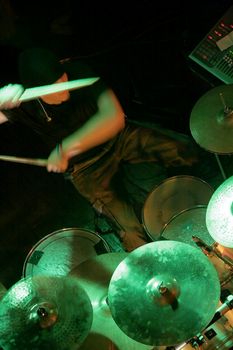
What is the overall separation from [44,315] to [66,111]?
172 cm

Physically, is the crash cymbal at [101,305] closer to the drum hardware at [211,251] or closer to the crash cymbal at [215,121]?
the drum hardware at [211,251]

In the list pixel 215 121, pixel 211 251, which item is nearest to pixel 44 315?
pixel 211 251

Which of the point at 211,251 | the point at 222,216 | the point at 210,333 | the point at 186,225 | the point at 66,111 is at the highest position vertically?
the point at 66,111

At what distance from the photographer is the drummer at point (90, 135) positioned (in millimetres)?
2977

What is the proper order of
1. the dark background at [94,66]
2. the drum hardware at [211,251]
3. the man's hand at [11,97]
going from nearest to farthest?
the drum hardware at [211,251], the man's hand at [11,97], the dark background at [94,66]

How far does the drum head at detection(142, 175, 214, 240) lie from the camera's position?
10.6 ft

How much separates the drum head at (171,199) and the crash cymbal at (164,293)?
868mm

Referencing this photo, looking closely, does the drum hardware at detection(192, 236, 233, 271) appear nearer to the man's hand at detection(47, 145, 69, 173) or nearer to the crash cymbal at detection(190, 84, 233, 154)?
the crash cymbal at detection(190, 84, 233, 154)

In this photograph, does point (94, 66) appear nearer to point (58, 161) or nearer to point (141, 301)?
point (58, 161)

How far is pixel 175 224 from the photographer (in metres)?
3.07

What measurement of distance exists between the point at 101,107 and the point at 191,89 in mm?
1355

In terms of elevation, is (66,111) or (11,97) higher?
(11,97)

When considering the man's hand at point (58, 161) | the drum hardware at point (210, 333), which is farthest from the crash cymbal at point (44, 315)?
the man's hand at point (58, 161)

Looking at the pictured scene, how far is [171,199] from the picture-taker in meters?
3.29
